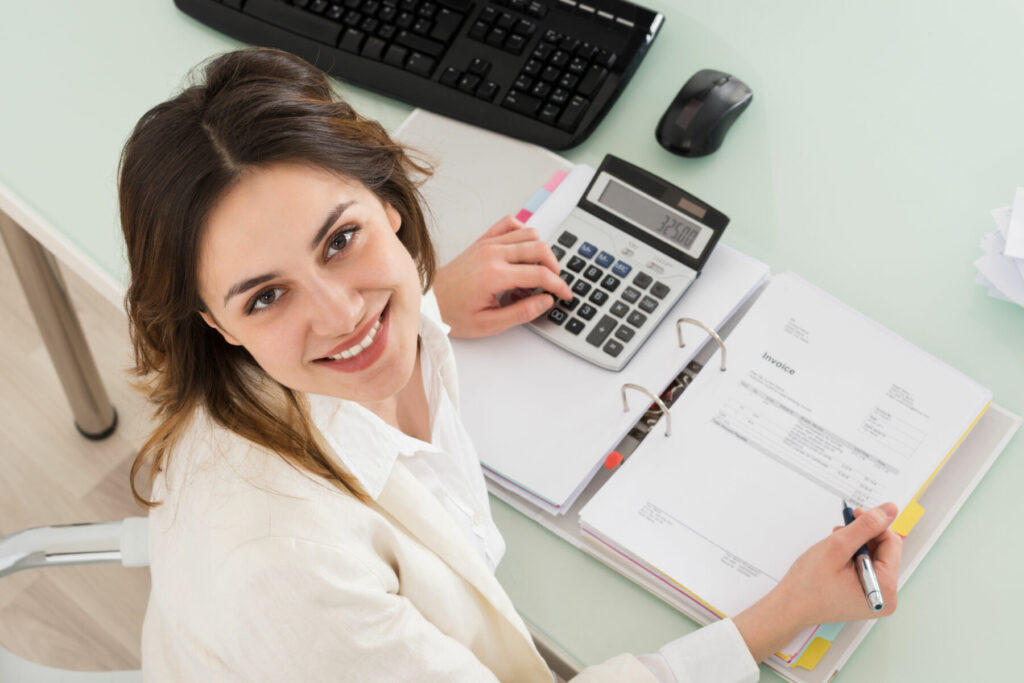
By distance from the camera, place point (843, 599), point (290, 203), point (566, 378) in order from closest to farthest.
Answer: point (290, 203), point (843, 599), point (566, 378)

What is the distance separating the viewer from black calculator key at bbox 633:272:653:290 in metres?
1.02

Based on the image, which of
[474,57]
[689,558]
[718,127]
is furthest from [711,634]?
[474,57]

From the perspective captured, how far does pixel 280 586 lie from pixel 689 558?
13.4 inches

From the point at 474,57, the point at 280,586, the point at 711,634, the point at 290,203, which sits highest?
the point at 474,57

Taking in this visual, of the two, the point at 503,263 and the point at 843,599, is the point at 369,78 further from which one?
the point at 843,599

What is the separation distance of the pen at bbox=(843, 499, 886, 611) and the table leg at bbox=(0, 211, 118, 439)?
1.11 meters

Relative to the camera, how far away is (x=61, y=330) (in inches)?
62.6

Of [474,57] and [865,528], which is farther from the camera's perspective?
[474,57]

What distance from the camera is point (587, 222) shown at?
1055 mm

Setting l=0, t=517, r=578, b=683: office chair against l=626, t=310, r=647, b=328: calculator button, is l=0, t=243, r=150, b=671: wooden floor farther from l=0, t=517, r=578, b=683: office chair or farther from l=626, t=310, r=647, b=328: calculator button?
l=626, t=310, r=647, b=328: calculator button

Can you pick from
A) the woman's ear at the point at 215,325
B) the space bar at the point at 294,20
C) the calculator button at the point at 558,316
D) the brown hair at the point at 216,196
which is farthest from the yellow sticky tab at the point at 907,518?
the space bar at the point at 294,20

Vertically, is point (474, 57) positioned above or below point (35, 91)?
above

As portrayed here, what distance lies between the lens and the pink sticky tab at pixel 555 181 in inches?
43.6

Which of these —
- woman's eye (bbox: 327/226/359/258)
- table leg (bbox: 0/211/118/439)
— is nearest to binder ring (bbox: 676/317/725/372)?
woman's eye (bbox: 327/226/359/258)
